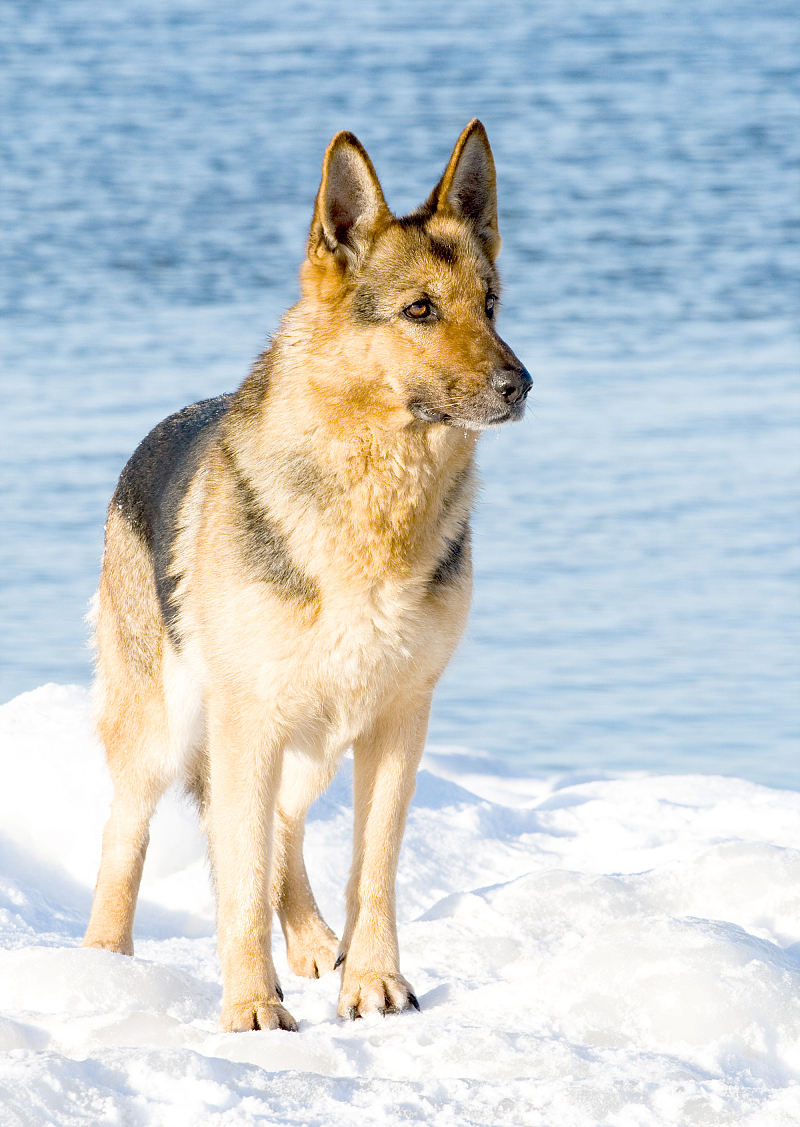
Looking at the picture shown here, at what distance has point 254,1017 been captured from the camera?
430 centimetres

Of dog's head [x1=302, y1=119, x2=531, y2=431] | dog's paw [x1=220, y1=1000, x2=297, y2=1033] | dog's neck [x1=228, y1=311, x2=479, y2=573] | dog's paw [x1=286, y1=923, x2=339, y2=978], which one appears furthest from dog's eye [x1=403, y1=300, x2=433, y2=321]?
dog's paw [x1=286, y1=923, x2=339, y2=978]

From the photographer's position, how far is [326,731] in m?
4.63

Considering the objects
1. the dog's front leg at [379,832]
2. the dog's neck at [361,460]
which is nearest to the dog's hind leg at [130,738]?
the dog's front leg at [379,832]

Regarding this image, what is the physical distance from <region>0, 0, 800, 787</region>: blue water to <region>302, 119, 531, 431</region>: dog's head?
1.10 metres

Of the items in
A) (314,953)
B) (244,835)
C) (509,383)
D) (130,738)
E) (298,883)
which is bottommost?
(314,953)

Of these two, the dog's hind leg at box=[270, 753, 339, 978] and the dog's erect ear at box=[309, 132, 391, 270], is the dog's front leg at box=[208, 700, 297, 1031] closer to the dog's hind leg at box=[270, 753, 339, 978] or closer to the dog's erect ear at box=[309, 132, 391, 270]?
the dog's hind leg at box=[270, 753, 339, 978]

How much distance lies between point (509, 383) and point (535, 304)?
1431 centimetres

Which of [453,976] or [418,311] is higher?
[418,311]

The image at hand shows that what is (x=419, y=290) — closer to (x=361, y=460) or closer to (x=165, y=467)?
(x=361, y=460)

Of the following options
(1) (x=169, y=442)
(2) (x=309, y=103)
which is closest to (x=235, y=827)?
(1) (x=169, y=442)

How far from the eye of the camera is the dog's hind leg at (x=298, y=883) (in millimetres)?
5250

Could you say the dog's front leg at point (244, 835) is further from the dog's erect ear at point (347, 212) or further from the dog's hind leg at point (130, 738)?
the dog's erect ear at point (347, 212)

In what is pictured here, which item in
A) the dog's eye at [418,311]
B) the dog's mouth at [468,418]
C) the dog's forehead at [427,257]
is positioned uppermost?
the dog's forehead at [427,257]

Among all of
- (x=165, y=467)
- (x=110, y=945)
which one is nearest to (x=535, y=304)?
(x=165, y=467)
